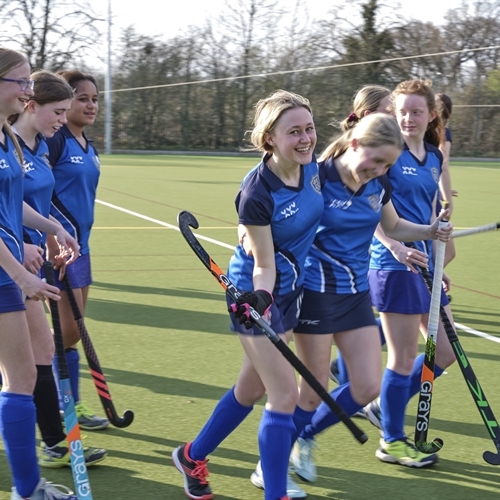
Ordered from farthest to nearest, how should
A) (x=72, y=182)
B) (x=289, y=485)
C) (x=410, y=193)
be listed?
(x=72, y=182) < (x=410, y=193) < (x=289, y=485)

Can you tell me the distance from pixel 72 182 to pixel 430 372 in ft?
6.35

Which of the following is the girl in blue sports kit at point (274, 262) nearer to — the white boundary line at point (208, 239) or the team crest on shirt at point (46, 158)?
the team crest on shirt at point (46, 158)

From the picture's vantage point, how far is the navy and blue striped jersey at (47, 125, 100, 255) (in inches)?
171

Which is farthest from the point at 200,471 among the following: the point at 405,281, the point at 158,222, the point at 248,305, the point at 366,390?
the point at 158,222

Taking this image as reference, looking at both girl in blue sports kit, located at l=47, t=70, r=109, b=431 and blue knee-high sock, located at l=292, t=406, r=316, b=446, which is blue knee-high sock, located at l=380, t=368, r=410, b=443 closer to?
blue knee-high sock, located at l=292, t=406, r=316, b=446

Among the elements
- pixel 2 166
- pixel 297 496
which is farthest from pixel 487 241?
pixel 2 166

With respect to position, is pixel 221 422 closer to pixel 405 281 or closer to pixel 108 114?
pixel 405 281

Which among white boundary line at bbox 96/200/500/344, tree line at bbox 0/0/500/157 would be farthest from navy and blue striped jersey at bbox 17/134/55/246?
tree line at bbox 0/0/500/157

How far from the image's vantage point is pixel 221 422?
354cm

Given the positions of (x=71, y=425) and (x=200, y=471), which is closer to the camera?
(x=71, y=425)

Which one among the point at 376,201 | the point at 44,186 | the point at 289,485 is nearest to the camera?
the point at 289,485

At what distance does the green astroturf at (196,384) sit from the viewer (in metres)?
3.81

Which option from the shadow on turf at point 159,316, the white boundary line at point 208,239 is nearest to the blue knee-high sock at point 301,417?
the shadow on turf at point 159,316

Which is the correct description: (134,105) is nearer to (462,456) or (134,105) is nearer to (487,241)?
(487,241)
